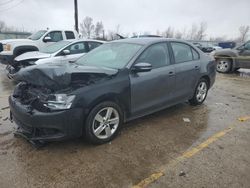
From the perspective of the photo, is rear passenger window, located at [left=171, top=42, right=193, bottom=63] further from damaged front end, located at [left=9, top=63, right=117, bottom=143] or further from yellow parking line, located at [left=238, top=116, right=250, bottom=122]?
damaged front end, located at [left=9, top=63, right=117, bottom=143]

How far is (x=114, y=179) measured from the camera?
9.59ft

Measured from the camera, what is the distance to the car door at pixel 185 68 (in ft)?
16.2

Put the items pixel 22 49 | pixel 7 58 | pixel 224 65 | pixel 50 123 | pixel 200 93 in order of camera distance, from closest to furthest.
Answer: pixel 50 123, pixel 200 93, pixel 7 58, pixel 22 49, pixel 224 65

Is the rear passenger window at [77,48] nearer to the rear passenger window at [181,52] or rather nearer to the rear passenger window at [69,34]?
the rear passenger window at [69,34]

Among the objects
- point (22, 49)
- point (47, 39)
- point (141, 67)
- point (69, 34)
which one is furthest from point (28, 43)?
point (141, 67)

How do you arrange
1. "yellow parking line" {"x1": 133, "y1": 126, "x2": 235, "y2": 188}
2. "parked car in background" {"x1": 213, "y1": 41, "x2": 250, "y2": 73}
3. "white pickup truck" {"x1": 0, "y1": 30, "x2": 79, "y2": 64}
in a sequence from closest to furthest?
"yellow parking line" {"x1": 133, "y1": 126, "x2": 235, "y2": 188} < "white pickup truck" {"x1": 0, "y1": 30, "x2": 79, "y2": 64} < "parked car in background" {"x1": 213, "y1": 41, "x2": 250, "y2": 73}

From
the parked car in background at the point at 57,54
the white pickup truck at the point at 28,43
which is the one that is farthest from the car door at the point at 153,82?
the white pickup truck at the point at 28,43

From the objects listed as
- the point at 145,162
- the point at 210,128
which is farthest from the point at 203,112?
the point at 145,162

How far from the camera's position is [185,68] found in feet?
16.6

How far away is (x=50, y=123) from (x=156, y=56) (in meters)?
2.33

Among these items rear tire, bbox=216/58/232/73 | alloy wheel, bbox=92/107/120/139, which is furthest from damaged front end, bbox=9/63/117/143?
rear tire, bbox=216/58/232/73

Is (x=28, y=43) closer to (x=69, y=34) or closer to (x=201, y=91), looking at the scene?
(x=69, y=34)

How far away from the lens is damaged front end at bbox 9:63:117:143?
326cm

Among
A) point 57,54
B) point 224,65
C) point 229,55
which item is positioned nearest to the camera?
point 57,54
